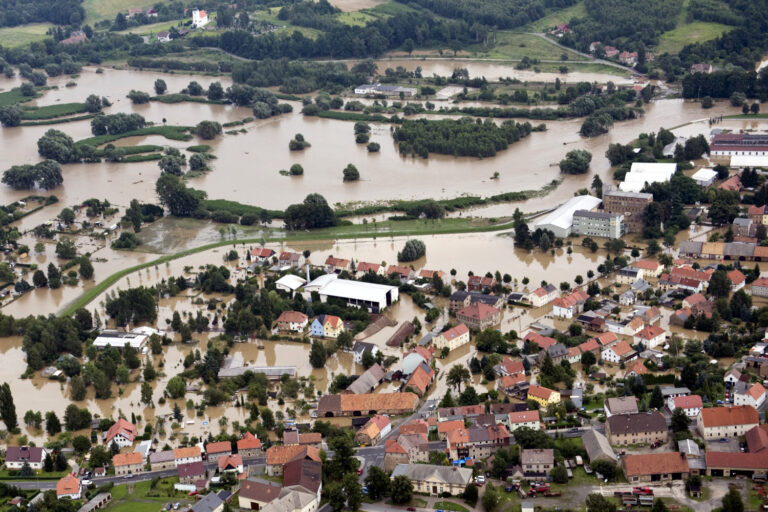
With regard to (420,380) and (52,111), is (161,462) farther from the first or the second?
(52,111)

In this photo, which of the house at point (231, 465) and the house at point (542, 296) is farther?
the house at point (542, 296)

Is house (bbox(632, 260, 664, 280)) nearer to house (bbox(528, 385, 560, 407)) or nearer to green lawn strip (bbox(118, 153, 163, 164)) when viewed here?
house (bbox(528, 385, 560, 407))

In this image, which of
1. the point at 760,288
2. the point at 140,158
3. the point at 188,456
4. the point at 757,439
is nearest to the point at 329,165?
the point at 140,158

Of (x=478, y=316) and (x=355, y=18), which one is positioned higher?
A: (x=355, y=18)

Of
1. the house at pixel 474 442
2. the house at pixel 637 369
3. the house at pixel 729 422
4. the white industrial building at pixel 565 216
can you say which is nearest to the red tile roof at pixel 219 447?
the house at pixel 474 442

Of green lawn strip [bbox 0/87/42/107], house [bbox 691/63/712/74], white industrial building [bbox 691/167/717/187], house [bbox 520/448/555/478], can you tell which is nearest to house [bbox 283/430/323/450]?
house [bbox 520/448/555/478]

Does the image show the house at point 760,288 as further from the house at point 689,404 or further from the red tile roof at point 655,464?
the red tile roof at point 655,464
